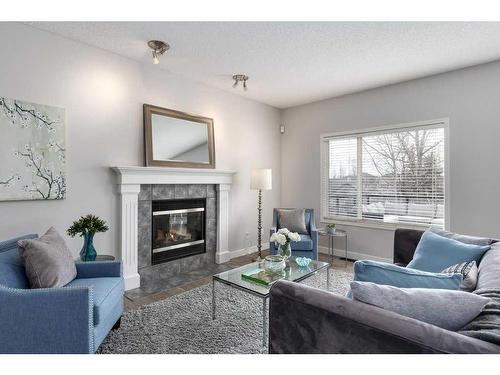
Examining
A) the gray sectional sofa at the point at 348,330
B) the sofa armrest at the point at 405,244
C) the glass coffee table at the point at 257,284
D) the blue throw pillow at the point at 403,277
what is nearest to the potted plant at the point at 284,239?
the glass coffee table at the point at 257,284

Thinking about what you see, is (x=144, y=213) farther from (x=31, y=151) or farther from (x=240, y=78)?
(x=240, y=78)

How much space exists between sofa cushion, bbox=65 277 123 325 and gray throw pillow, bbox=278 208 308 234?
2500 mm

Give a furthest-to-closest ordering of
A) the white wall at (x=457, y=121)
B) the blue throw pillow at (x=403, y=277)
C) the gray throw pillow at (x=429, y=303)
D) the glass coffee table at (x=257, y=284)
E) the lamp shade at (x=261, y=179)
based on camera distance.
Result: 1. the lamp shade at (x=261, y=179)
2. the white wall at (x=457, y=121)
3. the glass coffee table at (x=257, y=284)
4. the blue throw pillow at (x=403, y=277)
5. the gray throw pillow at (x=429, y=303)

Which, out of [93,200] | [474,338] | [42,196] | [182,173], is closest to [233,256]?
[182,173]

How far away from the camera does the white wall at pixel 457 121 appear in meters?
3.20

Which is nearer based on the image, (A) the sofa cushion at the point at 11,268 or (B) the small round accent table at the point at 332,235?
(A) the sofa cushion at the point at 11,268

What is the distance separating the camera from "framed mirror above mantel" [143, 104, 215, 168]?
131 inches

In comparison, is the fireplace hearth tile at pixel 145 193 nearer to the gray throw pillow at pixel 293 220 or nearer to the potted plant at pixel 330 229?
the gray throw pillow at pixel 293 220

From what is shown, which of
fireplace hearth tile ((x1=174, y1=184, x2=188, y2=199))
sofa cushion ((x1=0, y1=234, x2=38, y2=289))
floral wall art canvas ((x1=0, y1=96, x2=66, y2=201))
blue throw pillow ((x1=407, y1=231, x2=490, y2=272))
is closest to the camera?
sofa cushion ((x1=0, y1=234, x2=38, y2=289))

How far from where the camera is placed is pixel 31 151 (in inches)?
97.7

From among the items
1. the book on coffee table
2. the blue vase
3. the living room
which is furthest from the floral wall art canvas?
the book on coffee table

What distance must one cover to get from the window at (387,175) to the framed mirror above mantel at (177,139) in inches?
79.4

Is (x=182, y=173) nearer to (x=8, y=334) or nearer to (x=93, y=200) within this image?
(x=93, y=200)

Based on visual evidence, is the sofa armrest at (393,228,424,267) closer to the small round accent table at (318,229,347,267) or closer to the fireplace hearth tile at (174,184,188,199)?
the small round accent table at (318,229,347,267)
